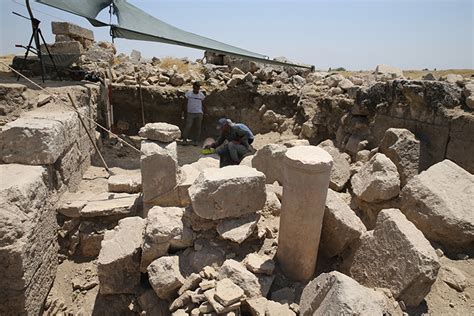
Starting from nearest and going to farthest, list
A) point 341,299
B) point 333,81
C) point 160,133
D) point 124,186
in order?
1. point 341,299
2. point 160,133
3. point 124,186
4. point 333,81

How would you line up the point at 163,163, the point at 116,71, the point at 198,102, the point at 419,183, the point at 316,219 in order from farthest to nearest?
the point at 116,71 < the point at 198,102 < the point at 163,163 < the point at 419,183 < the point at 316,219

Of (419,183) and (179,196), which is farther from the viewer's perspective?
(179,196)

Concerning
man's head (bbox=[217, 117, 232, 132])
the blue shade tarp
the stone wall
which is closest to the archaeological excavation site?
man's head (bbox=[217, 117, 232, 132])

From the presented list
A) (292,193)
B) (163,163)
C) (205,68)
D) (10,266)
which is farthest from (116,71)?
(292,193)

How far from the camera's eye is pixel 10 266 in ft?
10.5

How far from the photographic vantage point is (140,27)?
837cm

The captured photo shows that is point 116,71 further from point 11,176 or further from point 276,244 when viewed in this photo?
point 276,244

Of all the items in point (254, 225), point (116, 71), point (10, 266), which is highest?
point (116, 71)

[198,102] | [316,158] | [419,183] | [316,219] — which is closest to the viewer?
[316,158]

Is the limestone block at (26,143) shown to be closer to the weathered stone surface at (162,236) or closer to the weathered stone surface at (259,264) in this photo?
the weathered stone surface at (162,236)

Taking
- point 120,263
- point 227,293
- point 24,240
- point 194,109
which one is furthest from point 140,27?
point 227,293

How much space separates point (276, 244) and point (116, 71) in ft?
29.6

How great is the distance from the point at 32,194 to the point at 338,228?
352 cm

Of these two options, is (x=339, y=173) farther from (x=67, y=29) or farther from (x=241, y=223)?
(x=67, y=29)
